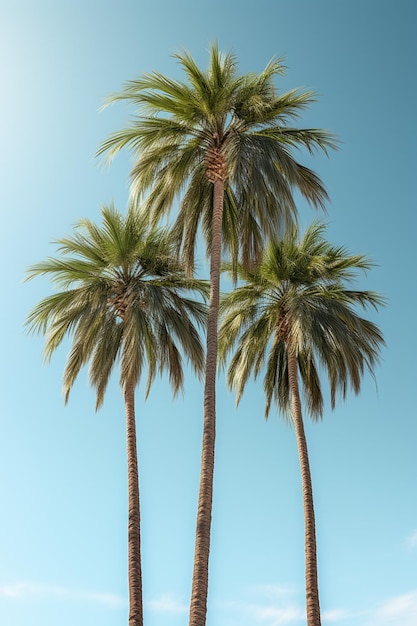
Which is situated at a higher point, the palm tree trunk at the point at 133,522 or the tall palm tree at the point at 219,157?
the tall palm tree at the point at 219,157

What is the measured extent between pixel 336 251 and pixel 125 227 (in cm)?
699

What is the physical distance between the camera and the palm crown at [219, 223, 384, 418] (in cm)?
2083

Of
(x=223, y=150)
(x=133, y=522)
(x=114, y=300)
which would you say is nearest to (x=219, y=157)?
(x=223, y=150)

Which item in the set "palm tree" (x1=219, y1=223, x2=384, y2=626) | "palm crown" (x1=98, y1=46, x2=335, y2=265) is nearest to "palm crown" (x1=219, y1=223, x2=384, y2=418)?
"palm tree" (x1=219, y1=223, x2=384, y2=626)

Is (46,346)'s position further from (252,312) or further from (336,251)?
(336,251)

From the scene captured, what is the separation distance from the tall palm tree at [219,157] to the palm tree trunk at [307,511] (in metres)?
5.50

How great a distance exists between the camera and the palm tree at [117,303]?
18.9 meters

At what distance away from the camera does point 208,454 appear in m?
14.0

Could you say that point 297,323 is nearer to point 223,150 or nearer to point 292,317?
point 292,317

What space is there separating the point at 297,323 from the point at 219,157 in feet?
17.3

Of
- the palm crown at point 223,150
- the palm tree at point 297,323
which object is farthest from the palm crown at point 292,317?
the palm crown at point 223,150

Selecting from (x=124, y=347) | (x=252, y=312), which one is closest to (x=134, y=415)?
(x=124, y=347)

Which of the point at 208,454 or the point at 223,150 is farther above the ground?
the point at 223,150

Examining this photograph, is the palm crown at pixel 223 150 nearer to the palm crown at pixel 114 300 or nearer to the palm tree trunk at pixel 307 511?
the palm crown at pixel 114 300
